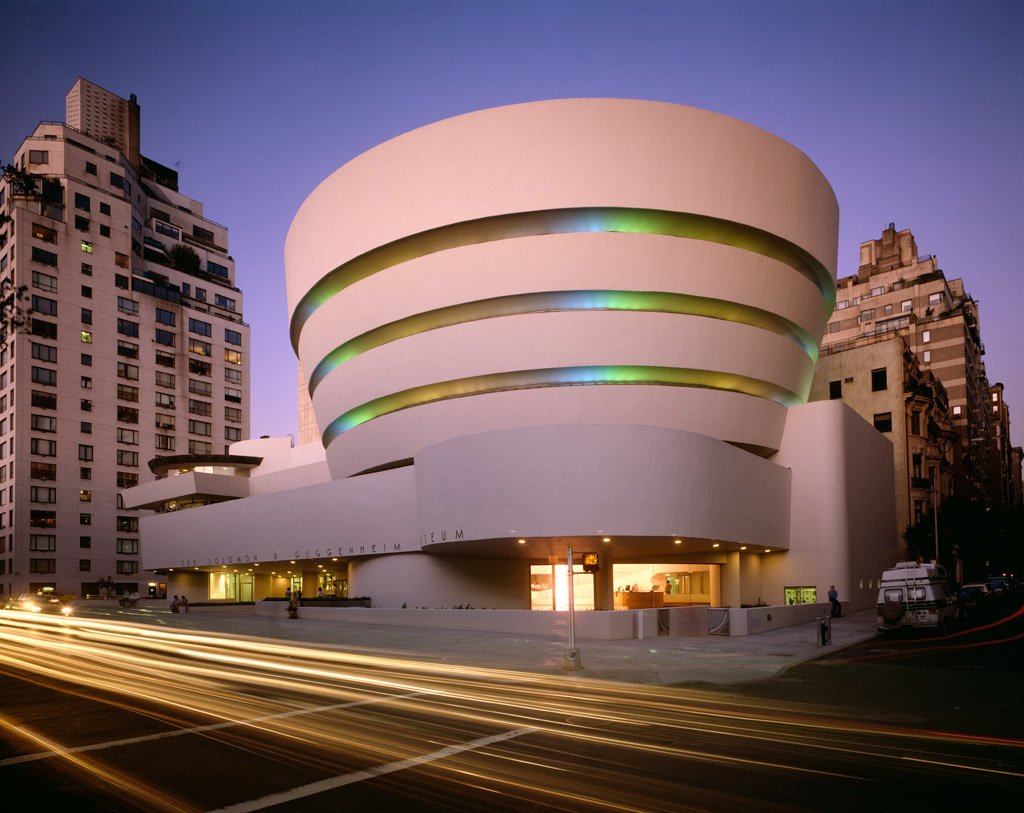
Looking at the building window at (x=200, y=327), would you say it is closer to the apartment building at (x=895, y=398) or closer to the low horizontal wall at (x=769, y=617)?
the apartment building at (x=895, y=398)

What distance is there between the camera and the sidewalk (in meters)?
20.0

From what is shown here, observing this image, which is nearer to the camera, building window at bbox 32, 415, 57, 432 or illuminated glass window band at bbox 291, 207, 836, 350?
illuminated glass window band at bbox 291, 207, 836, 350

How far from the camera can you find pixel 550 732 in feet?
37.9

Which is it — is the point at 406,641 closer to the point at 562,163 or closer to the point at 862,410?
the point at 562,163

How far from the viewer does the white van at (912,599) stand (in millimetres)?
30312

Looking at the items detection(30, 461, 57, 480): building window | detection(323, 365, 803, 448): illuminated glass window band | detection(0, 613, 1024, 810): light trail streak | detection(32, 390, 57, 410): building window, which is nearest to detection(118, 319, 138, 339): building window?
detection(32, 390, 57, 410): building window

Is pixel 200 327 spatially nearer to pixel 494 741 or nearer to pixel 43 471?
pixel 43 471

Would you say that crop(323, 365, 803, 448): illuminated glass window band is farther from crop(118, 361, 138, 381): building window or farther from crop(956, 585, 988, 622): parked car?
crop(118, 361, 138, 381): building window

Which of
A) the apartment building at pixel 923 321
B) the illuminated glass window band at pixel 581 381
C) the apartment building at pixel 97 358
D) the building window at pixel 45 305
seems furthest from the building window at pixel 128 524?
the apartment building at pixel 923 321

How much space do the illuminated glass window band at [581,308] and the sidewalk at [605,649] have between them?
1590 cm

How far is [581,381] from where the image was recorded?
41.8 metres

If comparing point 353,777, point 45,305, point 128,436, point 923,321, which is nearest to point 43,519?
point 128,436

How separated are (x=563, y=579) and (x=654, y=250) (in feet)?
62.8

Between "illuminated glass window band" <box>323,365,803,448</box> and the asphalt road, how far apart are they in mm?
23242
